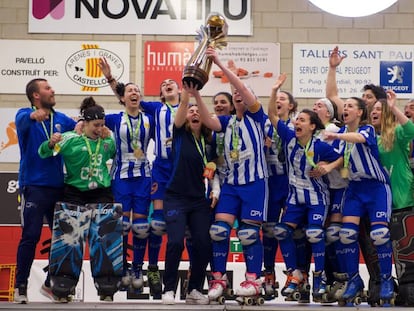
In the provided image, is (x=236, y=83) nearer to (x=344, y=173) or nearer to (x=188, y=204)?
(x=188, y=204)

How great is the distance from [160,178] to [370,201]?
1676 millimetres

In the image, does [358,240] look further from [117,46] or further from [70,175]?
[117,46]

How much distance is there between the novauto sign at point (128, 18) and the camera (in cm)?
1060

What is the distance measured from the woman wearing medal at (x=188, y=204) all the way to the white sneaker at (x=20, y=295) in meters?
1.04

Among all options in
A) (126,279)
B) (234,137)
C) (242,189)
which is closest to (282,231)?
(242,189)

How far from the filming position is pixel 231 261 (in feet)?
31.3

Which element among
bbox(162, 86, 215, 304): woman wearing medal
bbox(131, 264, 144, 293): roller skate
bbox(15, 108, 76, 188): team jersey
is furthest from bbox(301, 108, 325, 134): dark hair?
bbox(15, 108, 76, 188): team jersey

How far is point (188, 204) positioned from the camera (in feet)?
21.5

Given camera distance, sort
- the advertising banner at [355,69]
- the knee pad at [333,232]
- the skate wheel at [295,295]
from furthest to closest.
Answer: the advertising banner at [355,69] < the knee pad at [333,232] < the skate wheel at [295,295]

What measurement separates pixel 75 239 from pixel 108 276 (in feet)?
1.21

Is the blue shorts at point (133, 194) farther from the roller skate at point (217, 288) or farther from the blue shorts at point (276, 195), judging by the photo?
the blue shorts at point (276, 195)

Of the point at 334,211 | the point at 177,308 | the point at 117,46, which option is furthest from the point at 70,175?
the point at 117,46

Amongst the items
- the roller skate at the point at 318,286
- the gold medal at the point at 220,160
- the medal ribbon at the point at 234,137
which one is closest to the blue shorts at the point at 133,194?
the gold medal at the point at 220,160

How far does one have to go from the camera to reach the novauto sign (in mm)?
10602
